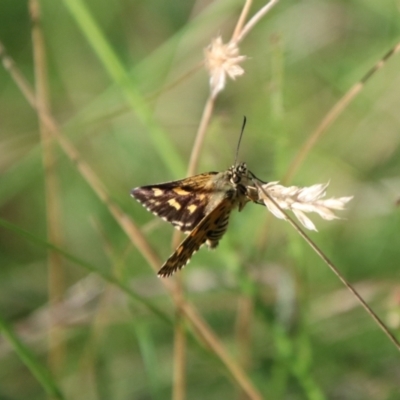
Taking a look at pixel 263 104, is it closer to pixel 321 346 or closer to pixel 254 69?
pixel 254 69

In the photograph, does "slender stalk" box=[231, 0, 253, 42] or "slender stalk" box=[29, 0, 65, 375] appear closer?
"slender stalk" box=[231, 0, 253, 42]

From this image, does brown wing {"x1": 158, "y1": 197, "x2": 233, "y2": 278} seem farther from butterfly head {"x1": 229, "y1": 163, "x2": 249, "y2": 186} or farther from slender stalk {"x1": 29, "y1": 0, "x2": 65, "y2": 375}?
slender stalk {"x1": 29, "y1": 0, "x2": 65, "y2": 375}

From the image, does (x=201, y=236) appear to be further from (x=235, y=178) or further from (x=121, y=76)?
(x=121, y=76)

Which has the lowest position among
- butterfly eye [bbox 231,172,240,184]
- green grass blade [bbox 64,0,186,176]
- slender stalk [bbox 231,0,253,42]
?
butterfly eye [bbox 231,172,240,184]

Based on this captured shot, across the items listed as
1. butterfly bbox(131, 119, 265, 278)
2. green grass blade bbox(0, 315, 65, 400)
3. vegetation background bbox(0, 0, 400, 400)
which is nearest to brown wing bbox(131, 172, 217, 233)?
butterfly bbox(131, 119, 265, 278)

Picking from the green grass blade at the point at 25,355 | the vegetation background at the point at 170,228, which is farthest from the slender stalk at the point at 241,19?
the green grass blade at the point at 25,355

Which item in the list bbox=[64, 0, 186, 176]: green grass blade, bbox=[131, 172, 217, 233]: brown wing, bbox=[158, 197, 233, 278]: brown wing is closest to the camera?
bbox=[158, 197, 233, 278]: brown wing
